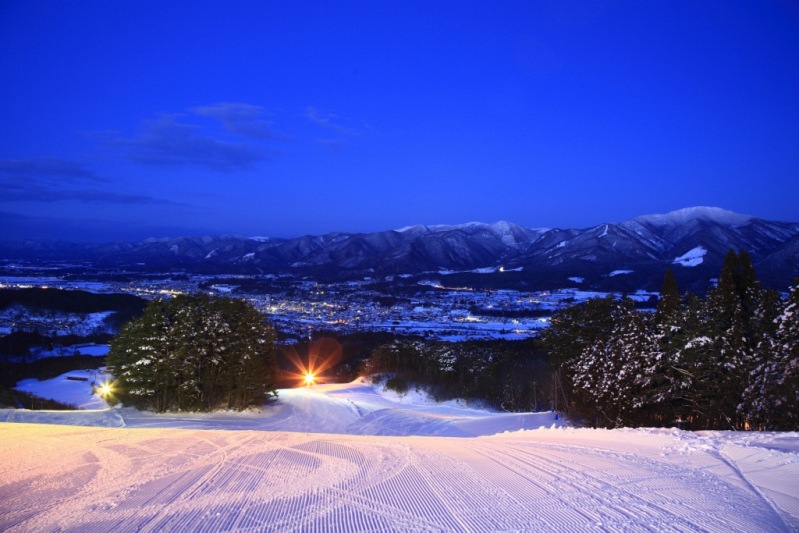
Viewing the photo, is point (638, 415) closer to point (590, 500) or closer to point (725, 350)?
point (725, 350)

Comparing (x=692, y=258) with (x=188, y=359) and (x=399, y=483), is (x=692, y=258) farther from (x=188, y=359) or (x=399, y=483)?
(x=399, y=483)

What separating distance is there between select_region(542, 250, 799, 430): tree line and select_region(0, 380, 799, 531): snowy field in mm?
6448

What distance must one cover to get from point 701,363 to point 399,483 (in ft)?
45.5

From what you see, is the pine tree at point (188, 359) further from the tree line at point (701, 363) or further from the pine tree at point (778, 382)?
the pine tree at point (778, 382)

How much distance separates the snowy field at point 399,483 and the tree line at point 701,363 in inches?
254

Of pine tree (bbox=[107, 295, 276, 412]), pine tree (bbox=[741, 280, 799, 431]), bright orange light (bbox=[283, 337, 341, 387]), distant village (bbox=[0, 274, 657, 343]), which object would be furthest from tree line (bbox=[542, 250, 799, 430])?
distant village (bbox=[0, 274, 657, 343])

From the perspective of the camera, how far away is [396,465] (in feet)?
24.1

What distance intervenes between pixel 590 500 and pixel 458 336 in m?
76.3

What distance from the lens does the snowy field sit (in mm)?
4816

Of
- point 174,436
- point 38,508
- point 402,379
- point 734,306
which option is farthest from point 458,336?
point 38,508

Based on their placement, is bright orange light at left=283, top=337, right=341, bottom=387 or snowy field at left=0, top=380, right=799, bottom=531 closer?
snowy field at left=0, top=380, right=799, bottom=531

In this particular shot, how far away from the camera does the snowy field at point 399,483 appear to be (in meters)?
4.82

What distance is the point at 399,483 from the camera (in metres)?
6.24

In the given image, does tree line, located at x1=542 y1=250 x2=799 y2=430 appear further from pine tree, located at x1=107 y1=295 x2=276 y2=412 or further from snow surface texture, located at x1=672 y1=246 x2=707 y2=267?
snow surface texture, located at x1=672 y1=246 x2=707 y2=267
